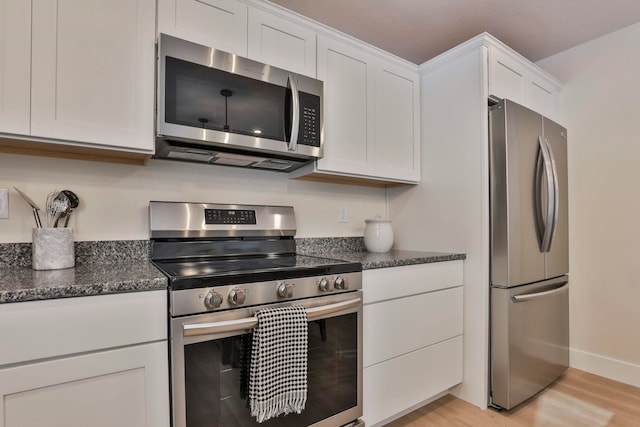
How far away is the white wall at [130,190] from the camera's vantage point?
1444mm

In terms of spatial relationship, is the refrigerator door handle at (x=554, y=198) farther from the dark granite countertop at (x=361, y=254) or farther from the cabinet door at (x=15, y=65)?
the cabinet door at (x=15, y=65)

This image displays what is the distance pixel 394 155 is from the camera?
226cm

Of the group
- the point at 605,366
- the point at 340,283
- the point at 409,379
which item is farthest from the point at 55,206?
the point at 605,366

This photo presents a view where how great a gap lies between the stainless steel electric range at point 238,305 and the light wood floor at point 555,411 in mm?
622

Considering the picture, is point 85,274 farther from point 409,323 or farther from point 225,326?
point 409,323

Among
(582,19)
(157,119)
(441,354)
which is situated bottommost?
(441,354)

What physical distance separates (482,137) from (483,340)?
3.91 ft

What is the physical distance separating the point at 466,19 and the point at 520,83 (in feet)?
1.79

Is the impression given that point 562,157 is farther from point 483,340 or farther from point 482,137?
point 483,340

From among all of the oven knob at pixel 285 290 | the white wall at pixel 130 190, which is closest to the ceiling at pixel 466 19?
the white wall at pixel 130 190

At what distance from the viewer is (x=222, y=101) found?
5.08ft

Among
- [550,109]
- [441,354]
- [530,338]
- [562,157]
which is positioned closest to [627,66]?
[550,109]

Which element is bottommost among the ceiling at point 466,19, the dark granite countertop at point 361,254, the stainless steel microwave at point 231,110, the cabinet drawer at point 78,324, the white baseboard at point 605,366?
the white baseboard at point 605,366

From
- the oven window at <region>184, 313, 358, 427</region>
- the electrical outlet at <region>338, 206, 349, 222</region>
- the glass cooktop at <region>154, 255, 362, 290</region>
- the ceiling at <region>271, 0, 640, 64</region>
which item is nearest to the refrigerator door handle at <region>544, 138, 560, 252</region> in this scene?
the ceiling at <region>271, 0, 640, 64</region>
